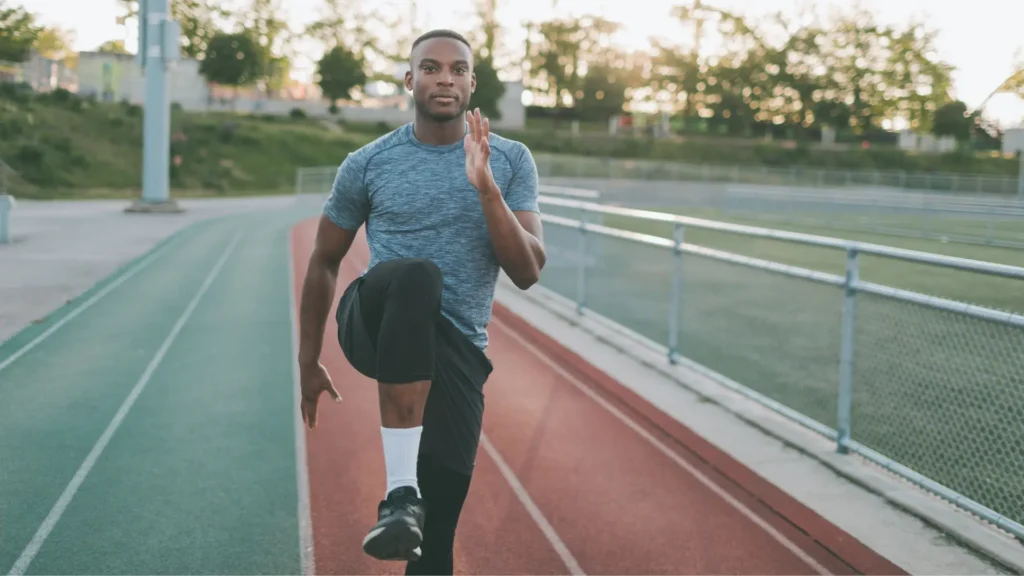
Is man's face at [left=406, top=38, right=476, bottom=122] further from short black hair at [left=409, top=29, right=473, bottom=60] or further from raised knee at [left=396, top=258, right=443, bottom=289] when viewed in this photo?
raised knee at [left=396, top=258, right=443, bottom=289]

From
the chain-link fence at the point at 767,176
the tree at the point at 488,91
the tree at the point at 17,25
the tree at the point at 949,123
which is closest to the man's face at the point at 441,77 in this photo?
the tree at the point at 17,25

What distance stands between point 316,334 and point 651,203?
42.1 metres

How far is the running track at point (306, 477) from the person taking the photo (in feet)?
15.3

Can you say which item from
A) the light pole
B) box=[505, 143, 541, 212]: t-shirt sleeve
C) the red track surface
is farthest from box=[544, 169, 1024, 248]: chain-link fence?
the light pole

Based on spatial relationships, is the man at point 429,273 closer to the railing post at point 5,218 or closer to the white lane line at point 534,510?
the white lane line at point 534,510

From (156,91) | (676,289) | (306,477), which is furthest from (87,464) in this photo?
(156,91)

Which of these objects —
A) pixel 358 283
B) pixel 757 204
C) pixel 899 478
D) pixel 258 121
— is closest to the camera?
pixel 358 283

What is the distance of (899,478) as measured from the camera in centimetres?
572

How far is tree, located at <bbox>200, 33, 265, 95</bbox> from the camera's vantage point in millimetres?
68562

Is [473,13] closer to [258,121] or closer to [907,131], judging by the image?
[258,121]

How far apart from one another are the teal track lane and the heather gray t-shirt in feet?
6.54

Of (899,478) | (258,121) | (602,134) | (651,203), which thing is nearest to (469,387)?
(899,478)

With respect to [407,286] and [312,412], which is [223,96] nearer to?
[312,412]

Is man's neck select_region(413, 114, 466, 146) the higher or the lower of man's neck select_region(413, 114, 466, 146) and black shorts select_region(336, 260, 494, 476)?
the higher
